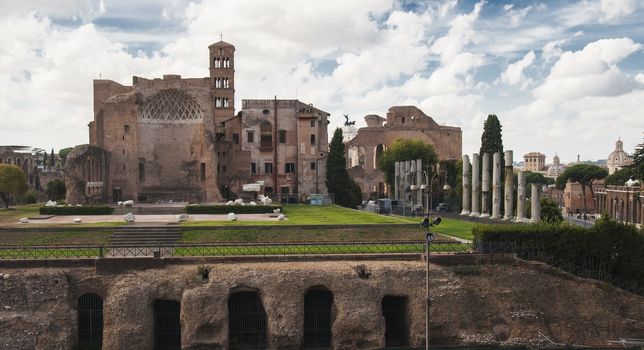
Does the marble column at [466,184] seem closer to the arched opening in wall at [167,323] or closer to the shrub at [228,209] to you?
the shrub at [228,209]

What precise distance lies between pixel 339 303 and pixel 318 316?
1.99 m

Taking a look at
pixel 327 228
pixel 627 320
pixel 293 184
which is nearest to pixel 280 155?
pixel 293 184

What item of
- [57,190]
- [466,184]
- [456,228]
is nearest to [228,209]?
[456,228]

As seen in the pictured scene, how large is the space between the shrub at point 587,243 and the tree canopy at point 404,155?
4455 centimetres

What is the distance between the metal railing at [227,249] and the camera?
31.9 m

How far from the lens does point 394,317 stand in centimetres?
3238

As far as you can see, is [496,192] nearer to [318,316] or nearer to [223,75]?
[318,316]

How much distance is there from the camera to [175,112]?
60812mm

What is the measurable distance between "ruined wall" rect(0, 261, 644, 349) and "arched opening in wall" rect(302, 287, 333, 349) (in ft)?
4.52

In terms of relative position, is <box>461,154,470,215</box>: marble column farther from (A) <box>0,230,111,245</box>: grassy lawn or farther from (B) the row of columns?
(A) <box>0,230,111,245</box>: grassy lawn

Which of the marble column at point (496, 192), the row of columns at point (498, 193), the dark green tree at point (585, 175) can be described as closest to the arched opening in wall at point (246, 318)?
the row of columns at point (498, 193)

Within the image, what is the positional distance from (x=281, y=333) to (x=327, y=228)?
1072 centimetres

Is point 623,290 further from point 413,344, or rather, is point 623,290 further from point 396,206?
point 396,206

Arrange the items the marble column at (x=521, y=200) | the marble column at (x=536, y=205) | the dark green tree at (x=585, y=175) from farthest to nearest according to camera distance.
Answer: the dark green tree at (x=585, y=175) < the marble column at (x=521, y=200) < the marble column at (x=536, y=205)
